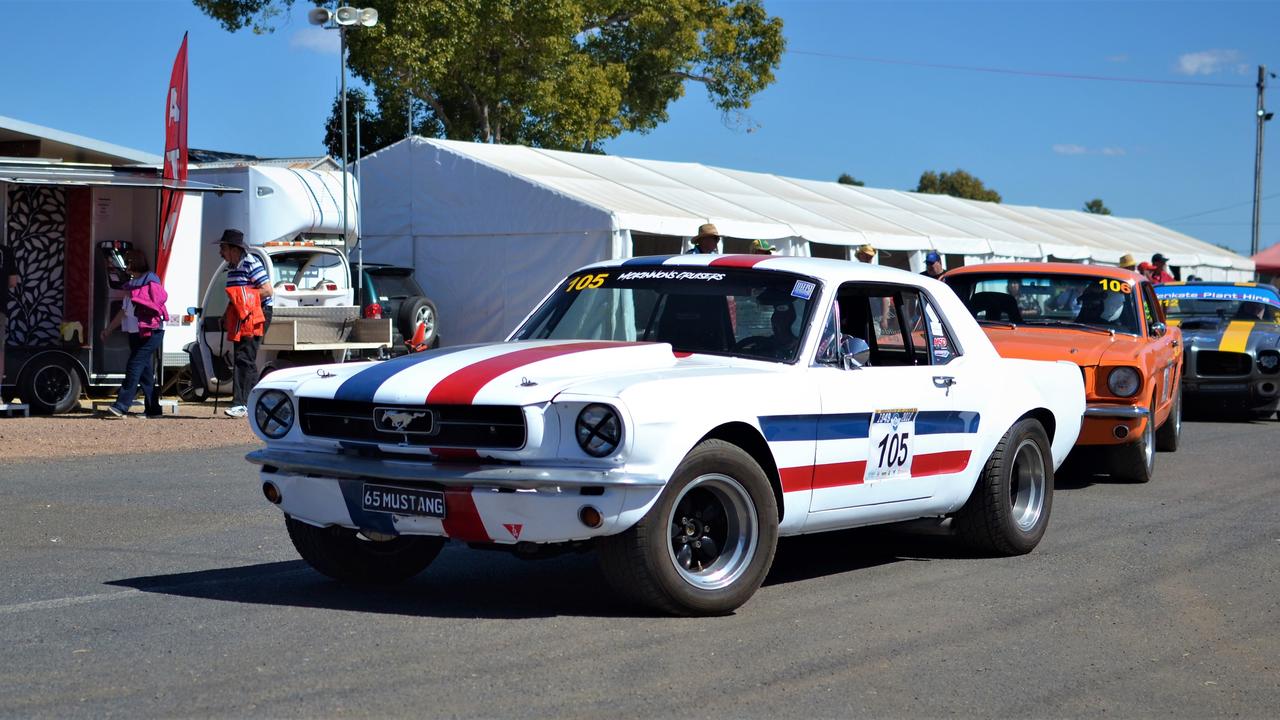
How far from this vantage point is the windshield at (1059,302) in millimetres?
11500

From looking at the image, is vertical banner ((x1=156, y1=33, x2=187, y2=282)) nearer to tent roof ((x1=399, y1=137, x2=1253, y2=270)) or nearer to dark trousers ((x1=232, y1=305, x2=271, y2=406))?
dark trousers ((x1=232, y1=305, x2=271, y2=406))

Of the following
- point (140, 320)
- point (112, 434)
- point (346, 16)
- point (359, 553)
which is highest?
point (346, 16)

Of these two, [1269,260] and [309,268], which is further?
[1269,260]

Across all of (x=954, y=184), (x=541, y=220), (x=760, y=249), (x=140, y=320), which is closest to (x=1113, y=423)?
(x=760, y=249)

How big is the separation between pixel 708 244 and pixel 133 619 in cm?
767

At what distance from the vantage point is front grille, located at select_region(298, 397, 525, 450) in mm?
5348

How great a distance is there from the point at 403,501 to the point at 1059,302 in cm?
747

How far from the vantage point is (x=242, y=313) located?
14.2 m

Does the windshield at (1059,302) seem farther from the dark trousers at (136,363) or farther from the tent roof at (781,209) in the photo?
the tent roof at (781,209)

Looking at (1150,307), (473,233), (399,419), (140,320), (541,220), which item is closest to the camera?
(399,419)

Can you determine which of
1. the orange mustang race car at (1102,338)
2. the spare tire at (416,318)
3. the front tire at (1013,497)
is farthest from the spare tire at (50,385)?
the front tire at (1013,497)

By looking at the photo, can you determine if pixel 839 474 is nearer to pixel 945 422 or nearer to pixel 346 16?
pixel 945 422

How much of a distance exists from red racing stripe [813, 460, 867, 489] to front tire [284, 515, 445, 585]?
5.17ft

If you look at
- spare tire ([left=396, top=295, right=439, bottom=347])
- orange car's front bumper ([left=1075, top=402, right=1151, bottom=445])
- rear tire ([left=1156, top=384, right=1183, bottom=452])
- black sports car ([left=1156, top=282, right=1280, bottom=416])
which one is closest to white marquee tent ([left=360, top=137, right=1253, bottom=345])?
spare tire ([left=396, top=295, right=439, bottom=347])
